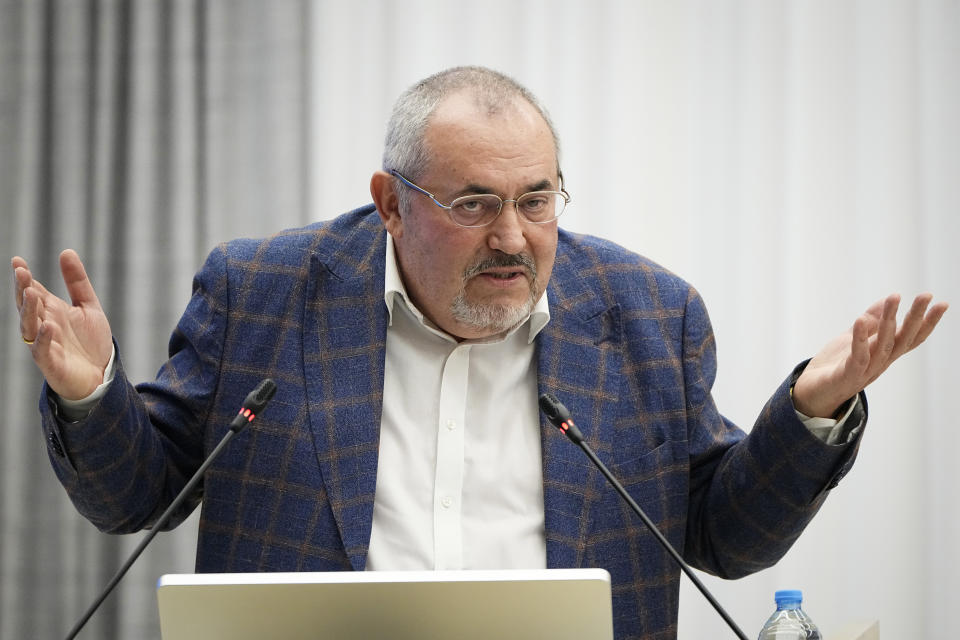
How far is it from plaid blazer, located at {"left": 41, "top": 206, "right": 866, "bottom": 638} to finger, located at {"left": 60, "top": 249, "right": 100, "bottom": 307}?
0.42 ft

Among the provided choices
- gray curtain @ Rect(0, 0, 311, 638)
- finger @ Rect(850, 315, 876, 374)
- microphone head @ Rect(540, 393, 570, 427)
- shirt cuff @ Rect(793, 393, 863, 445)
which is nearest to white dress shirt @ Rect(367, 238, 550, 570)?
microphone head @ Rect(540, 393, 570, 427)

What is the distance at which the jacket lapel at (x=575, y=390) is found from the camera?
175 cm

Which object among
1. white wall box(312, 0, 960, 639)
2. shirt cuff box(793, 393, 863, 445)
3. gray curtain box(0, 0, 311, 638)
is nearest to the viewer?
shirt cuff box(793, 393, 863, 445)

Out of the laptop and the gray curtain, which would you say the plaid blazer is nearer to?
the laptop

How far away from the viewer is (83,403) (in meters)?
1.58

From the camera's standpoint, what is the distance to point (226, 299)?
1.88 meters

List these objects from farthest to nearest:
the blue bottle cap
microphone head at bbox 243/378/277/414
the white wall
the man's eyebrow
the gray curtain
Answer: the gray curtain → the white wall → the man's eyebrow → the blue bottle cap → microphone head at bbox 243/378/277/414

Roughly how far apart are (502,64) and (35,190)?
144 cm

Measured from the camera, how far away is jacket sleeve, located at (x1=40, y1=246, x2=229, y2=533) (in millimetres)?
1606

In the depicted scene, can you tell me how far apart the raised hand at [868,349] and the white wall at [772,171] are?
1331mm

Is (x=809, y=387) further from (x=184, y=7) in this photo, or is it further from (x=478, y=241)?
(x=184, y=7)

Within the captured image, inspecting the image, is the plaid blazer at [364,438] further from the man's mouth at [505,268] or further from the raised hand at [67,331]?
the man's mouth at [505,268]

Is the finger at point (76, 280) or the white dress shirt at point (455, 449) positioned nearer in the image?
the finger at point (76, 280)

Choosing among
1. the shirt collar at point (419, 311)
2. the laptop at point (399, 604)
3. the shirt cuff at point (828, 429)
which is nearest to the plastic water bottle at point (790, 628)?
the shirt cuff at point (828, 429)
